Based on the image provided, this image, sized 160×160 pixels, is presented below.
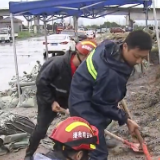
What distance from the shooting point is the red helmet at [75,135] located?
2.35 metres

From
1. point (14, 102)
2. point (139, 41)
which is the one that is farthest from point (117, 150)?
point (14, 102)

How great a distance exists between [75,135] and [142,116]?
5.09m

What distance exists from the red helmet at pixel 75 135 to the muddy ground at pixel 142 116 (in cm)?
289

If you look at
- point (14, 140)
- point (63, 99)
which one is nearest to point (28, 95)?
point (14, 140)

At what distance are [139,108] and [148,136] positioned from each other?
1882 mm

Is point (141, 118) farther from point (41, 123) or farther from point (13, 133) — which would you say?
point (41, 123)

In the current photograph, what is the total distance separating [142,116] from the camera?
7301 millimetres

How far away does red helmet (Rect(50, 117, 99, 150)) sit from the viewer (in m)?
2.35

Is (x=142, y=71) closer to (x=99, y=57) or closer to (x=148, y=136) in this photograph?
(x=148, y=136)

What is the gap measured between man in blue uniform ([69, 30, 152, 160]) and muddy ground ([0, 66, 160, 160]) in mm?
2012

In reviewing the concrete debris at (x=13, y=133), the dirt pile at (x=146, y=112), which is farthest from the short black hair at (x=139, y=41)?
the concrete debris at (x=13, y=133)

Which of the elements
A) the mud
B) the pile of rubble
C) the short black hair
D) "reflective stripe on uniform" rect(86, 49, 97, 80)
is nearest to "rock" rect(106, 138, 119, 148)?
the mud

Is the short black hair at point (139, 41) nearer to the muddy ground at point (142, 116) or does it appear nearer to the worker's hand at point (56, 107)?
the worker's hand at point (56, 107)

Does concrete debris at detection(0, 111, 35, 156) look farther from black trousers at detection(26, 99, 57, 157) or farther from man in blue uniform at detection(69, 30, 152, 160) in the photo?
man in blue uniform at detection(69, 30, 152, 160)
